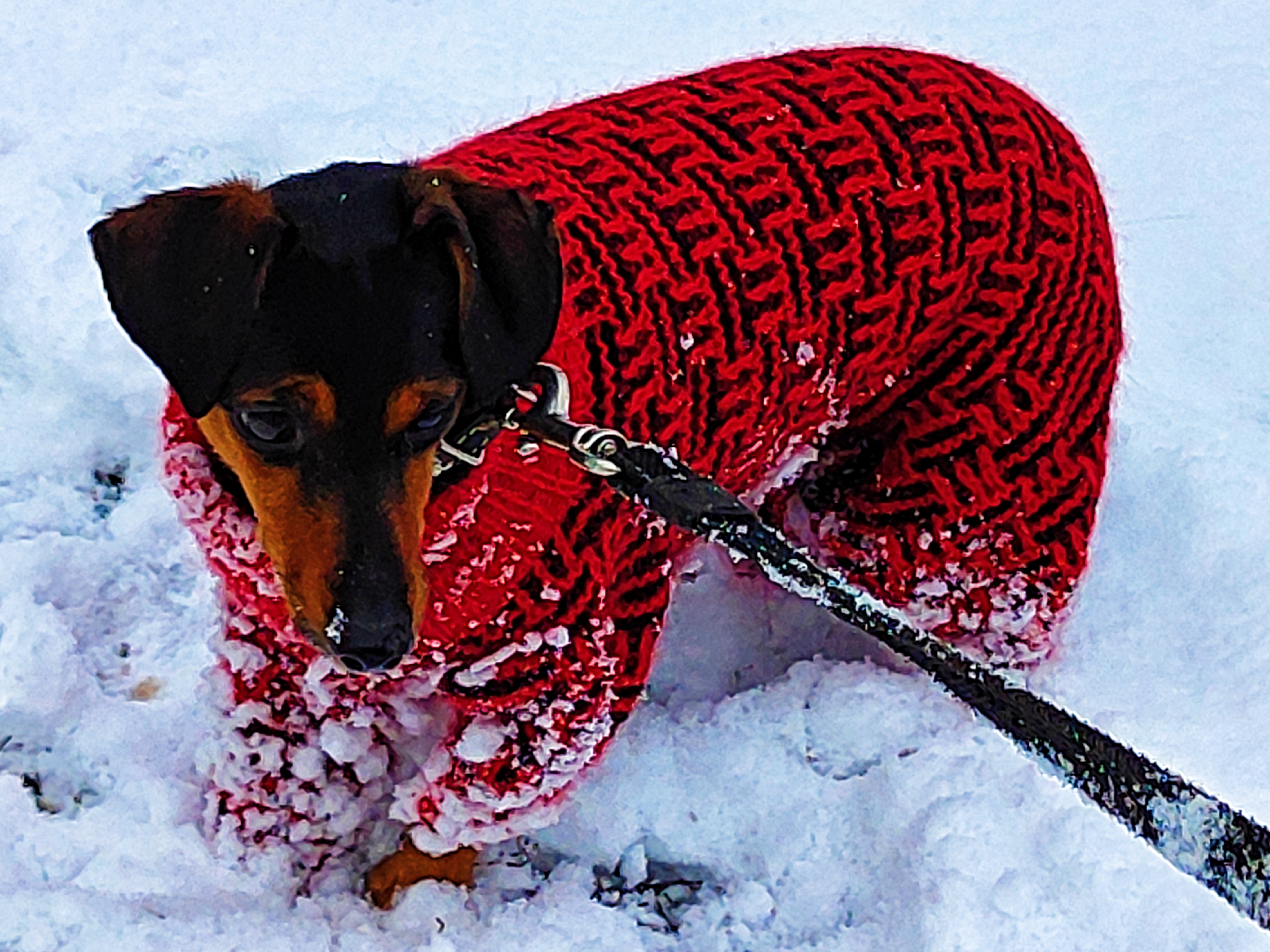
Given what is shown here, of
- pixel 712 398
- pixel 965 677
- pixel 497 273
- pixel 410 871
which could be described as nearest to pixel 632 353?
pixel 712 398

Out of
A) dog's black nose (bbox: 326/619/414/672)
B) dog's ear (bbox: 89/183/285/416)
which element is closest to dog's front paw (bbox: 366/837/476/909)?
dog's black nose (bbox: 326/619/414/672)

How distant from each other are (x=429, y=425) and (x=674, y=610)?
3.82ft

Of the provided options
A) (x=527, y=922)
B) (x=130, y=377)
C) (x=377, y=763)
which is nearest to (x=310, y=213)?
(x=377, y=763)

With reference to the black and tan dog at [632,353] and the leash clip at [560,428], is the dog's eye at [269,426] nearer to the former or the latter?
the black and tan dog at [632,353]

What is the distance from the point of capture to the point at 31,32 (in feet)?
12.3

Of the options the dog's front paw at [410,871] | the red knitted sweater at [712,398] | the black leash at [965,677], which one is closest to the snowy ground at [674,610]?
the dog's front paw at [410,871]

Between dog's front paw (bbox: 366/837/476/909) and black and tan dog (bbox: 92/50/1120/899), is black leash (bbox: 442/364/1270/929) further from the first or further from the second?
dog's front paw (bbox: 366/837/476/909)

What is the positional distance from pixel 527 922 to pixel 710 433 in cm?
78

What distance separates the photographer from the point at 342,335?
1.68 metres

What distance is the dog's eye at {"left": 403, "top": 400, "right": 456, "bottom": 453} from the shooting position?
1.76 m

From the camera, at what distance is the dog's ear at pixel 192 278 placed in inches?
64.9

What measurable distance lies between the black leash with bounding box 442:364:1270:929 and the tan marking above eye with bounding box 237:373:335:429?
18 centimetres

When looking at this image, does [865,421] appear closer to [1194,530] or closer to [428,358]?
[1194,530]

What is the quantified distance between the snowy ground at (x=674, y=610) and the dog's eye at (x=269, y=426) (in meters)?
0.84
